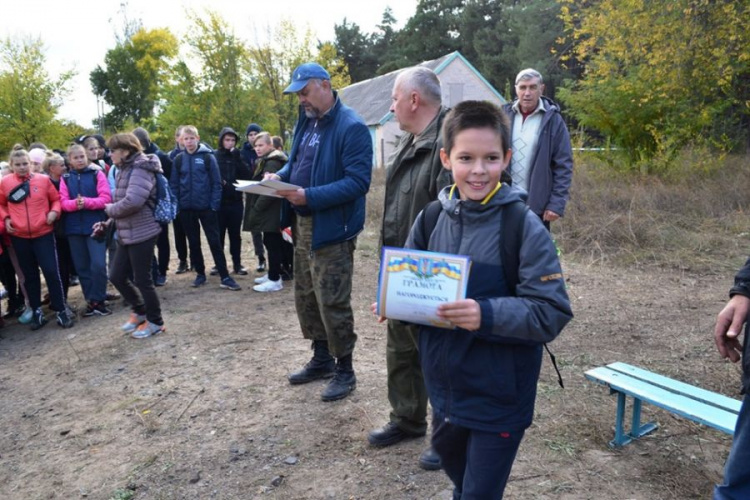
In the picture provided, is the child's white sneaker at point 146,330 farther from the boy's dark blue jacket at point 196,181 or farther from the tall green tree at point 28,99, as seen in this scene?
the tall green tree at point 28,99

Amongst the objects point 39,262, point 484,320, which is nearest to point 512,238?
point 484,320

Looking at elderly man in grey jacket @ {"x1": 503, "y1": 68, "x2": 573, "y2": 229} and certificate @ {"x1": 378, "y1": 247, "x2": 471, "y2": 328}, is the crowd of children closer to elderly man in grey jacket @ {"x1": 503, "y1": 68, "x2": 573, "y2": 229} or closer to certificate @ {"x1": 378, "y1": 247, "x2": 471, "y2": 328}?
elderly man in grey jacket @ {"x1": 503, "y1": 68, "x2": 573, "y2": 229}

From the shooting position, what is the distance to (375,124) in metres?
31.1

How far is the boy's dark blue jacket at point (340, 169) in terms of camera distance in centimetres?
368

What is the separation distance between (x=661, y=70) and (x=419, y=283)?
33.7 ft

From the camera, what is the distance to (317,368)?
4344 millimetres

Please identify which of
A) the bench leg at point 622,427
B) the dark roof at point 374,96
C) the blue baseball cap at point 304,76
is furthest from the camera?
the dark roof at point 374,96

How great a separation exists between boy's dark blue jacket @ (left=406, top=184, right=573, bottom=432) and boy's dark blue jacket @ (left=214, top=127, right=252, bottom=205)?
6.16m

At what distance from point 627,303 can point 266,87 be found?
20.4m

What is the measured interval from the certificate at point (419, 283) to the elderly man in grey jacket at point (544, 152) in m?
3.05

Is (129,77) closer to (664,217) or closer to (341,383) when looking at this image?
(664,217)

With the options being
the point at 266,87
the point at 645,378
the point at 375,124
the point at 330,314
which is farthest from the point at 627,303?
the point at 375,124

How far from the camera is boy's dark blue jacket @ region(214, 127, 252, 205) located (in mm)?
7695

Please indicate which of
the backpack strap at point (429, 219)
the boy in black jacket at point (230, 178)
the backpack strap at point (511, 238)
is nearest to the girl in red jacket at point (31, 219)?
the boy in black jacket at point (230, 178)
